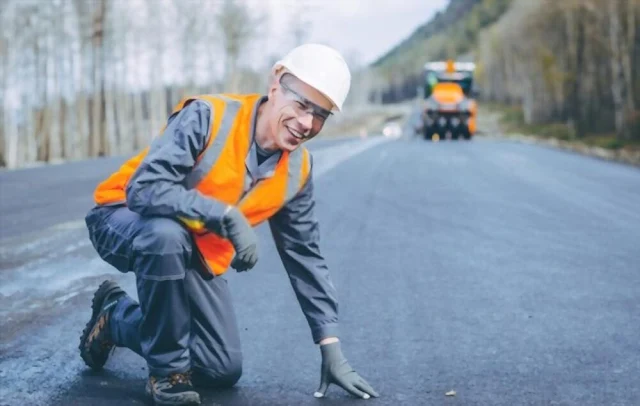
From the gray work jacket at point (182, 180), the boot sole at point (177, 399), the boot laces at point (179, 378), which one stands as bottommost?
the boot sole at point (177, 399)

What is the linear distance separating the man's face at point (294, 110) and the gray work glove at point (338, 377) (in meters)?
0.86

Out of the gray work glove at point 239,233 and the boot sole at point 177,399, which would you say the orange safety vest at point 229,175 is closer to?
the gray work glove at point 239,233

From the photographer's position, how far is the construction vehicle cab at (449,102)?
3184cm

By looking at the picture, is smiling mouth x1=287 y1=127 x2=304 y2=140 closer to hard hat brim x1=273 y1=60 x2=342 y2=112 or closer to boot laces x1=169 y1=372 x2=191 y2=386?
hard hat brim x1=273 y1=60 x2=342 y2=112

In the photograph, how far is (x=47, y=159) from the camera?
36.1 meters

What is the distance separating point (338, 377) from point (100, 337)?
105 cm

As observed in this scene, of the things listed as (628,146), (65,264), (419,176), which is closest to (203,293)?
(65,264)

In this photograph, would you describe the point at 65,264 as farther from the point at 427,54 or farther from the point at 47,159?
the point at 427,54

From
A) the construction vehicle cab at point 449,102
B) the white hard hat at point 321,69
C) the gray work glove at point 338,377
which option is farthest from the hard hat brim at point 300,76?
the construction vehicle cab at point 449,102

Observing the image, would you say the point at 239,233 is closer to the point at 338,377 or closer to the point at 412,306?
the point at 338,377

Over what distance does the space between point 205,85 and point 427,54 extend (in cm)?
10871

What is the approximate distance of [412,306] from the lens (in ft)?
17.8

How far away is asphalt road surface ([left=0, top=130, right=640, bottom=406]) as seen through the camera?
12.2ft

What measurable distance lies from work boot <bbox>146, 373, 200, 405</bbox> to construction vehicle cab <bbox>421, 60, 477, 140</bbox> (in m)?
28.9
